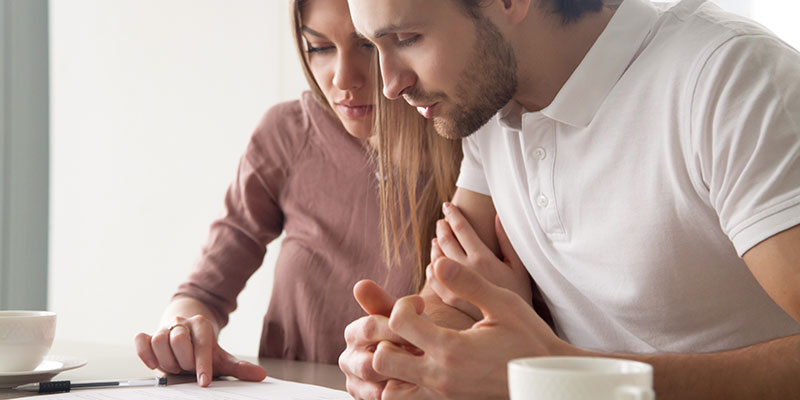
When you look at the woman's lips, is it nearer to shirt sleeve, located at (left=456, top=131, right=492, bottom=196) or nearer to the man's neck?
shirt sleeve, located at (left=456, top=131, right=492, bottom=196)

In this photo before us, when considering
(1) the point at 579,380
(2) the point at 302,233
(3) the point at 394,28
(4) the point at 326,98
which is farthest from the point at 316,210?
(1) the point at 579,380

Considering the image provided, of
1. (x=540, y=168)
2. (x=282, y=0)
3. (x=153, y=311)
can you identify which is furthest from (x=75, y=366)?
(x=153, y=311)

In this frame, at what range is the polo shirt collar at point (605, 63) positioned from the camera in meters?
1.13

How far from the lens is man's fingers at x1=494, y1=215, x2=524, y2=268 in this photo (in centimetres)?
136

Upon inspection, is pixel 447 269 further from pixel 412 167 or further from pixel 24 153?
pixel 24 153

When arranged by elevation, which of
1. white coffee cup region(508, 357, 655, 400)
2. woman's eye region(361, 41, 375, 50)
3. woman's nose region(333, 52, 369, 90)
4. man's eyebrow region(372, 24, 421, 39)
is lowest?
white coffee cup region(508, 357, 655, 400)

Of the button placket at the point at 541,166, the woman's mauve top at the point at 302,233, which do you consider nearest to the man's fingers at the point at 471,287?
the button placket at the point at 541,166

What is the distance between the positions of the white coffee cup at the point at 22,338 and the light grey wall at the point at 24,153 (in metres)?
2.20

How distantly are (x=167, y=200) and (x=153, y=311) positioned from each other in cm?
42

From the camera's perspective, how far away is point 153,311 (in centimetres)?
309

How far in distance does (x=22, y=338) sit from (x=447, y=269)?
25.9 inches

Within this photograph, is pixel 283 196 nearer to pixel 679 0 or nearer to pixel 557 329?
pixel 557 329

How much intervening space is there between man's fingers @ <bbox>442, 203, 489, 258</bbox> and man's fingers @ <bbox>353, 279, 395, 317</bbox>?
36 cm

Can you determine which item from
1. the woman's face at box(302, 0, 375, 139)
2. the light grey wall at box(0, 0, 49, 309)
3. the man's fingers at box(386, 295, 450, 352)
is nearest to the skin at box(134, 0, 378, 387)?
the woman's face at box(302, 0, 375, 139)
